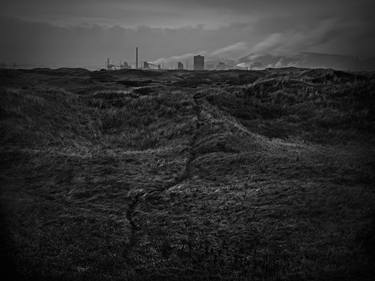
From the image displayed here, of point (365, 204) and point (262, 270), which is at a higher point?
point (365, 204)

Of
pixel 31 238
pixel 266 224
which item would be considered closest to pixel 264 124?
pixel 266 224

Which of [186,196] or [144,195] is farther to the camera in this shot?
[144,195]

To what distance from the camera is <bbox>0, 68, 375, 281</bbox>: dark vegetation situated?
699cm

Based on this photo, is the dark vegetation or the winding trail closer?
the dark vegetation

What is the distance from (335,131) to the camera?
62.2 ft

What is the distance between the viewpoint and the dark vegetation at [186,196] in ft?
22.9

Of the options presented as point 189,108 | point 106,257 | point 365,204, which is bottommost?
point 106,257

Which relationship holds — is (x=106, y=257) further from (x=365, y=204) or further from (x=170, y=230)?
(x=365, y=204)

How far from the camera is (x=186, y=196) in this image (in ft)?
35.2

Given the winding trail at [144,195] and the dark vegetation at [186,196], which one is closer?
the dark vegetation at [186,196]

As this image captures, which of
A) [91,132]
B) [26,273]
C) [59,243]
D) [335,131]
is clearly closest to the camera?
[26,273]

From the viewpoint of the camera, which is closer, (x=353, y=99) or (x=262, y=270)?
(x=262, y=270)

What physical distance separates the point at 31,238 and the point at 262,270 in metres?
5.86

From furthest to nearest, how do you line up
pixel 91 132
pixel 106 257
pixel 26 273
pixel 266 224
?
pixel 91 132
pixel 266 224
pixel 106 257
pixel 26 273
